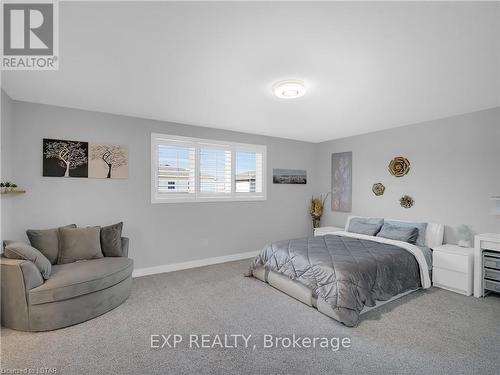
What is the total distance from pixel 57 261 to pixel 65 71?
2.16 meters

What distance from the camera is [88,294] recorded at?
263cm

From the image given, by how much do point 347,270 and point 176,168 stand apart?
10.3 ft

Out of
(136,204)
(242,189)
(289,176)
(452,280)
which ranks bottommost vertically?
(452,280)

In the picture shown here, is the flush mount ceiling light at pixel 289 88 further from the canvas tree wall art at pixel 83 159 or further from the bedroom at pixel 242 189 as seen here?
the canvas tree wall art at pixel 83 159

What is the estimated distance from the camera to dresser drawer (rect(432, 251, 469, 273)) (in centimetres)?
337

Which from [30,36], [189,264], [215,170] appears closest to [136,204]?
[189,264]

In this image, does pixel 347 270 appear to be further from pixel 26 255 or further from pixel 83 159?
pixel 83 159

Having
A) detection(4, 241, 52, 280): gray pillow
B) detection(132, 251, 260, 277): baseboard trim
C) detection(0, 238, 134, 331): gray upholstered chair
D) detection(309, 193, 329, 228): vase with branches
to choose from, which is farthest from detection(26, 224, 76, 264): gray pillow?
detection(309, 193, 329, 228): vase with branches

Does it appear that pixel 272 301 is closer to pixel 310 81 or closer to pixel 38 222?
pixel 310 81

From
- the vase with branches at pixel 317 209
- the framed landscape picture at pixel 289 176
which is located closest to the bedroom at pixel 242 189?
the framed landscape picture at pixel 289 176

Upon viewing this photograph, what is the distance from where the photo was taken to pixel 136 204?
158 inches

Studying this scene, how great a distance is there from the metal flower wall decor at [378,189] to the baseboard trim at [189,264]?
8.89ft

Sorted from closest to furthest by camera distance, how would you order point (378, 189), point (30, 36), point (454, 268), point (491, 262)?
point (30, 36)
point (491, 262)
point (454, 268)
point (378, 189)

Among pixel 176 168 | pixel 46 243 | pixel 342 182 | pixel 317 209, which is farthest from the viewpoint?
pixel 317 209
